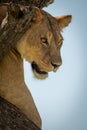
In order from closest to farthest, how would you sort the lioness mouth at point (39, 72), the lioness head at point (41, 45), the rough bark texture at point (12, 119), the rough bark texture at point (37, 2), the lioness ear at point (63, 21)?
the rough bark texture at point (12, 119)
the lioness head at point (41, 45)
the lioness mouth at point (39, 72)
the lioness ear at point (63, 21)
the rough bark texture at point (37, 2)

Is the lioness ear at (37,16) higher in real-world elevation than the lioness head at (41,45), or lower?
higher

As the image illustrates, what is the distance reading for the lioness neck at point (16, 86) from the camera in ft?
11.3

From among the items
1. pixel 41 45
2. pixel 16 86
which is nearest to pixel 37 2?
pixel 41 45

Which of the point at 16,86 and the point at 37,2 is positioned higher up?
the point at 37,2

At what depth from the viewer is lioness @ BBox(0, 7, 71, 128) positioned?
11.3 feet

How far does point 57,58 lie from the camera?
11.0 ft

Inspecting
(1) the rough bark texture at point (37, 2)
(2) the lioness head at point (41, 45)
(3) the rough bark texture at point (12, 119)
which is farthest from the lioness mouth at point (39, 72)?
(1) the rough bark texture at point (37, 2)

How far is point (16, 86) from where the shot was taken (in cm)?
350

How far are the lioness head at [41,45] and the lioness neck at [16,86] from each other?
11cm

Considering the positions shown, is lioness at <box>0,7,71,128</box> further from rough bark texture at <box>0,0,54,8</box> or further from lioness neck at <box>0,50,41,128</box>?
rough bark texture at <box>0,0,54,8</box>

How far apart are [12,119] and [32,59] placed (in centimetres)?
59

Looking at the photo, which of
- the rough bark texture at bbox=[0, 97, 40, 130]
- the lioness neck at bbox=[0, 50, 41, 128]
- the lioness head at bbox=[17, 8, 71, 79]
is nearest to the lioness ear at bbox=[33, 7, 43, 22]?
the lioness head at bbox=[17, 8, 71, 79]

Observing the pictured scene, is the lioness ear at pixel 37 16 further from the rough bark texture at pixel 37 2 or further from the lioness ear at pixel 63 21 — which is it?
the rough bark texture at pixel 37 2

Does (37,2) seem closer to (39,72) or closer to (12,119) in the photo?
(39,72)
